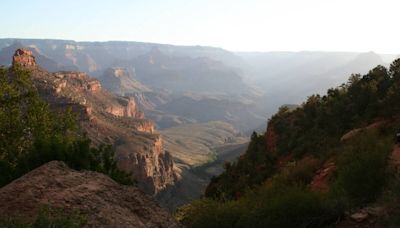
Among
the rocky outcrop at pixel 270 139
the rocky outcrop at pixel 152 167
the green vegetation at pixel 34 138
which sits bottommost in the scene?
the rocky outcrop at pixel 152 167

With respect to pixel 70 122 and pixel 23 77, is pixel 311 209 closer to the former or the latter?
pixel 70 122

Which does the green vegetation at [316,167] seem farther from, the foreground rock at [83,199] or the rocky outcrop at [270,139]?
the foreground rock at [83,199]

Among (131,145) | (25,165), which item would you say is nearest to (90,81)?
(131,145)

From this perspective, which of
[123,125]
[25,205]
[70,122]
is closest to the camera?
[25,205]

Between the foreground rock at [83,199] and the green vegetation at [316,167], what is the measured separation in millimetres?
2988

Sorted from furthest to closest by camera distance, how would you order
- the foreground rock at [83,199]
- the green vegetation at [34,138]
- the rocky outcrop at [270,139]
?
the rocky outcrop at [270,139] < the green vegetation at [34,138] < the foreground rock at [83,199]

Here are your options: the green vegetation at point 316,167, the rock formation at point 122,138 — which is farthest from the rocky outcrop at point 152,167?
the green vegetation at point 316,167

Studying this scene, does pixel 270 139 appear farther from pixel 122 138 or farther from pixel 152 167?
pixel 122 138

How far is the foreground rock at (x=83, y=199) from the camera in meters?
10.6

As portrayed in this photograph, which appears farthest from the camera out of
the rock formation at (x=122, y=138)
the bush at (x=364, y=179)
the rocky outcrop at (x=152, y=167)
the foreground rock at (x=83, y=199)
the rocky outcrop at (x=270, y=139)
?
the rock formation at (x=122, y=138)

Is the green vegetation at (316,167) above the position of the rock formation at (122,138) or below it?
above

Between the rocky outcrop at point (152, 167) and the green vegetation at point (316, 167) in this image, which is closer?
the green vegetation at point (316, 167)

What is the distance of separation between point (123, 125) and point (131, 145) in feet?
89.5

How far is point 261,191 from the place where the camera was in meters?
17.7
